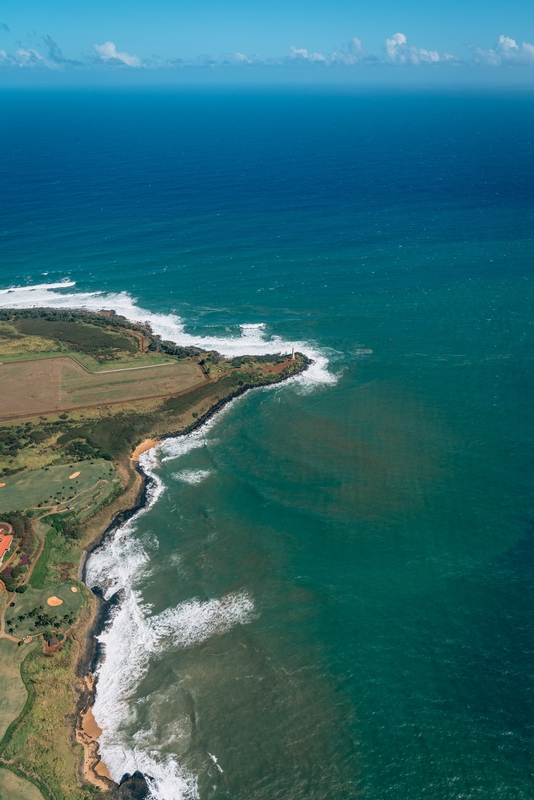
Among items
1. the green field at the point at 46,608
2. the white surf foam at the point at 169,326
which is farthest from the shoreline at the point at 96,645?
the white surf foam at the point at 169,326

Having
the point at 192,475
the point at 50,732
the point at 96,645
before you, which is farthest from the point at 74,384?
the point at 50,732

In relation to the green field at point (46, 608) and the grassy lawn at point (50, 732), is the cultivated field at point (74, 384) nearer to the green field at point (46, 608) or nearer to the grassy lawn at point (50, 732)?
the green field at point (46, 608)

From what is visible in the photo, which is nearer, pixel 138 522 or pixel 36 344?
pixel 138 522

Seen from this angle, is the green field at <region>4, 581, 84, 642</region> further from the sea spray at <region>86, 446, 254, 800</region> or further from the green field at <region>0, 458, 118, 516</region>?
the green field at <region>0, 458, 118, 516</region>

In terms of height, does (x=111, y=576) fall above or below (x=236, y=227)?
below

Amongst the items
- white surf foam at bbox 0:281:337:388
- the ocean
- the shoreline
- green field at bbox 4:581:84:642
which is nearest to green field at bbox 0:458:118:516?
the shoreline

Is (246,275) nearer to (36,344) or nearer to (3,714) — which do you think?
(36,344)

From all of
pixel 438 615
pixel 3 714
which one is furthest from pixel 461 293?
pixel 3 714
